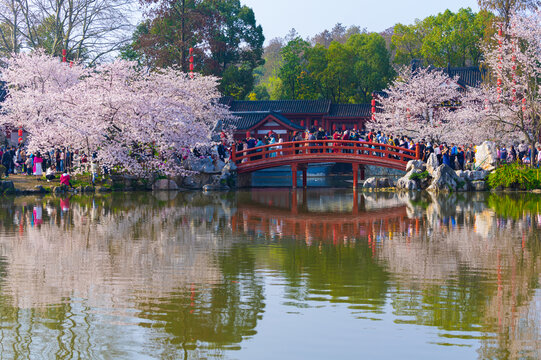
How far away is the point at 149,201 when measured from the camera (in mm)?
25453

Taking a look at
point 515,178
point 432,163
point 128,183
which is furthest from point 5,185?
point 515,178

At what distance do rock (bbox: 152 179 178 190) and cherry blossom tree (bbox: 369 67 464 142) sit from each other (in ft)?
55.3

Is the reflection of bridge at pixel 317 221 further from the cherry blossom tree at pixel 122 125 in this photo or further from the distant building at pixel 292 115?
the distant building at pixel 292 115

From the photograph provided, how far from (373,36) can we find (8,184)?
41.0 meters

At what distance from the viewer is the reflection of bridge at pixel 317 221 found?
55.5 feet

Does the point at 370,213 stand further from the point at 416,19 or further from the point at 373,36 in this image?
the point at 416,19

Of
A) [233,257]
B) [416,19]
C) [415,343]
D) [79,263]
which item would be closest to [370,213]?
[233,257]

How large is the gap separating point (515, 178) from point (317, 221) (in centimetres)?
1369

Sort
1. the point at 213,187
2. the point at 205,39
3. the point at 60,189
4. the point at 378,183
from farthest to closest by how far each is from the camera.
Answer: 1. the point at 205,39
2. the point at 378,183
3. the point at 213,187
4. the point at 60,189

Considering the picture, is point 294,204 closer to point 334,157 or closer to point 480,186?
point 334,157

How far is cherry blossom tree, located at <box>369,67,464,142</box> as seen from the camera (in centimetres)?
4334

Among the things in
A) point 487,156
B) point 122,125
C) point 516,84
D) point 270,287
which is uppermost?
point 516,84

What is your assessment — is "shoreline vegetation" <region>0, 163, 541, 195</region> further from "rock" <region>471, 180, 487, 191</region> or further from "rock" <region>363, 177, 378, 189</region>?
"rock" <region>363, 177, 378, 189</region>

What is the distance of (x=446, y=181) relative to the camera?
97.9 feet
